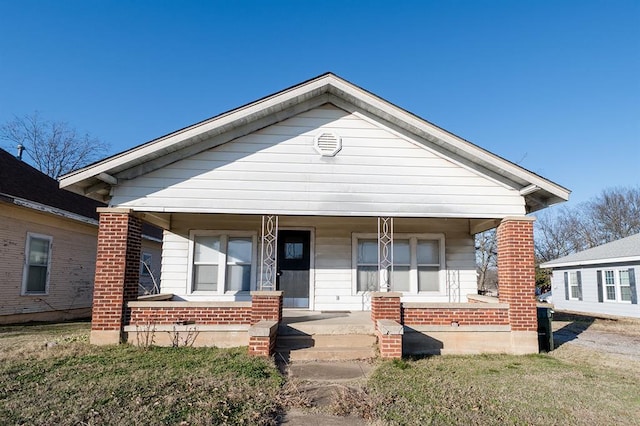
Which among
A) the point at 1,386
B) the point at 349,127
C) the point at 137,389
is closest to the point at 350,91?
the point at 349,127

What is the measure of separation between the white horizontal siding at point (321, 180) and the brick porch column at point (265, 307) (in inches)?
62.5

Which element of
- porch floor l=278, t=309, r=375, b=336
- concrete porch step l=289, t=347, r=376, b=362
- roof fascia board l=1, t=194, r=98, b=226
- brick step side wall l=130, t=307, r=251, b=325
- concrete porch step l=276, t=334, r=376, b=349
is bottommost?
concrete porch step l=289, t=347, r=376, b=362

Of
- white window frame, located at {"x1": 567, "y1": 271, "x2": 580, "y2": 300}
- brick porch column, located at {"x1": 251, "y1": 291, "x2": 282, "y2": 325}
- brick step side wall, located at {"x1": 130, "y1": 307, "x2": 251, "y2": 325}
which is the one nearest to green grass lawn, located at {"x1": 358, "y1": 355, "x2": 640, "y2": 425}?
brick porch column, located at {"x1": 251, "y1": 291, "x2": 282, "y2": 325}

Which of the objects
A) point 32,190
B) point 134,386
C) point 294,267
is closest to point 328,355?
point 134,386

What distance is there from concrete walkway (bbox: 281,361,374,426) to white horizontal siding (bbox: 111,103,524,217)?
2793 millimetres

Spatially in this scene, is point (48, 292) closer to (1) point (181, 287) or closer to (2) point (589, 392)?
(1) point (181, 287)

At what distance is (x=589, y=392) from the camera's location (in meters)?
5.29

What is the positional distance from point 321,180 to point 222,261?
353 centimetres

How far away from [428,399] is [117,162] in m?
6.35

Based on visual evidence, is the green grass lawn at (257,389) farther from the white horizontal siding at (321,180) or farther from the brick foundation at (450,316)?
the white horizontal siding at (321,180)

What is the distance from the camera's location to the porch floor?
7.34 meters

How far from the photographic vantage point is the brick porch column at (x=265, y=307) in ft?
23.7

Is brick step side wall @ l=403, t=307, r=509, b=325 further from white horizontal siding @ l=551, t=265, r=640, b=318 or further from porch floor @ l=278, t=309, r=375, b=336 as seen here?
white horizontal siding @ l=551, t=265, r=640, b=318

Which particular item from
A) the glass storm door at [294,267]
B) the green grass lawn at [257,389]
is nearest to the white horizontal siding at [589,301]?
the green grass lawn at [257,389]
